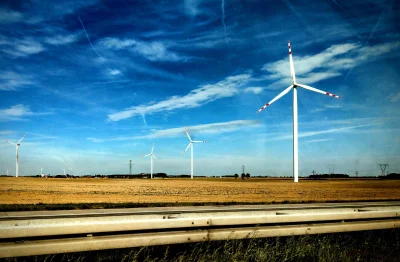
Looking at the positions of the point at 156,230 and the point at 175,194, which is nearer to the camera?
the point at 156,230

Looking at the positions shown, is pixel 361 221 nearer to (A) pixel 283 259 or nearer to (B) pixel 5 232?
(A) pixel 283 259

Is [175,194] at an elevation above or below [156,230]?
below

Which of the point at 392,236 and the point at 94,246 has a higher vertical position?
the point at 94,246

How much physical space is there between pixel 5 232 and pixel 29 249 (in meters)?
0.37

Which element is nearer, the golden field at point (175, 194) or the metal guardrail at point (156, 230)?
the metal guardrail at point (156, 230)

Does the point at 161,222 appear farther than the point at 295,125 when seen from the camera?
No

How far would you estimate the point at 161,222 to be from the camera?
5668 millimetres

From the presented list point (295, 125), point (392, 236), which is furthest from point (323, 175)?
point (392, 236)

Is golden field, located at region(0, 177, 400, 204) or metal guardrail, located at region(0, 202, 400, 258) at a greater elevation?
metal guardrail, located at region(0, 202, 400, 258)

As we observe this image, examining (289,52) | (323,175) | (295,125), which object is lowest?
(323,175)

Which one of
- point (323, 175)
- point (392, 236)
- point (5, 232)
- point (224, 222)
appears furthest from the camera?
point (323, 175)

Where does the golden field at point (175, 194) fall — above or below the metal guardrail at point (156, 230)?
below

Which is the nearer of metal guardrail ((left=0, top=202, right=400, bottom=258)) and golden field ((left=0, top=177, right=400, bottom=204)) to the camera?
metal guardrail ((left=0, top=202, right=400, bottom=258))

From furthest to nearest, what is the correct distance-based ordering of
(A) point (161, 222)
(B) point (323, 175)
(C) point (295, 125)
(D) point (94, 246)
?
(B) point (323, 175) → (C) point (295, 125) → (A) point (161, 222) → (D) point (94, 246)
